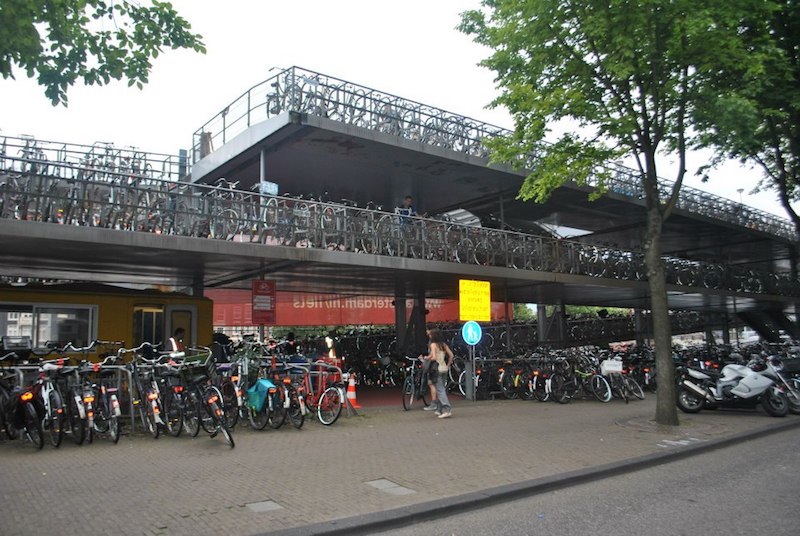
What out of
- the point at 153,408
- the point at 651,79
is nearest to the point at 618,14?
the point at 651,79

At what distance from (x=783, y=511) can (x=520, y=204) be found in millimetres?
16157

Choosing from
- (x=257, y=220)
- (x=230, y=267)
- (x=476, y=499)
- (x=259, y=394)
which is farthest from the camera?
(x=230, y=267)

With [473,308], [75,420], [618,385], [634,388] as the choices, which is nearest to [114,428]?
[75,420]

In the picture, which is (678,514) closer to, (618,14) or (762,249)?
(618,14)

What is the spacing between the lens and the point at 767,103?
512 inches

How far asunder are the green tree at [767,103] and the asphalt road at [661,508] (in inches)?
231

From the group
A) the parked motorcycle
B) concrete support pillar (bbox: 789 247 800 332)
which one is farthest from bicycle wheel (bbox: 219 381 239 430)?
concrete support pillar (bbox: 789 247 800 332)

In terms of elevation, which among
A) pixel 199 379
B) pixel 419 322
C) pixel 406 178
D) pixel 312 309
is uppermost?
pixel 406 178

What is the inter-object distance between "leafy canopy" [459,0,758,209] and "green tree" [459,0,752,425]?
19 mm

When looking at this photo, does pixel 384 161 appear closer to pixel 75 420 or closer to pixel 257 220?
pixel 257 220

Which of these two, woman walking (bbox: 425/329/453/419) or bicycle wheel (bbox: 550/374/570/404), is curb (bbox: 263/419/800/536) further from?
bicycle wheel (bbox: 550/374/570/404)

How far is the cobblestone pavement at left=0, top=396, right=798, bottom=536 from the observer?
5.06 meters

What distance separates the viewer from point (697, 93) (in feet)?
34.4

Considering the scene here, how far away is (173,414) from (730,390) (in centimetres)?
1022
